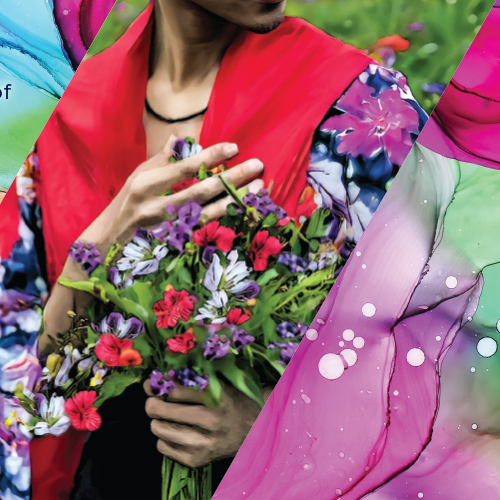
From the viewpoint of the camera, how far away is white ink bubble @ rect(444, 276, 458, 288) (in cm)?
99

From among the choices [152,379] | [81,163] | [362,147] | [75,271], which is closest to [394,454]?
[152,379]

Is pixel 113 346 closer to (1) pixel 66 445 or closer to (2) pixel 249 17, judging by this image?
(1) pixel 66 445

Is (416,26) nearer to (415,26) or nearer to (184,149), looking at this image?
(415,26)

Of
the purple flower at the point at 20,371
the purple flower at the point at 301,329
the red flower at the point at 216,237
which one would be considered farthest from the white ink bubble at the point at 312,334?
the purple flower at the point at 20,371

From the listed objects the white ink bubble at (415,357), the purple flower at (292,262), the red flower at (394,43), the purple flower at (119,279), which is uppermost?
the red flower at (394,43)

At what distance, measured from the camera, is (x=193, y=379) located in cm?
93

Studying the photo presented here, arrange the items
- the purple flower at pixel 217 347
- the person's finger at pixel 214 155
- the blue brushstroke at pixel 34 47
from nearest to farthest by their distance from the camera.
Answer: the purple flower at pixel 217 347, the person's finger at pixel 214 155, the blue brushstroke at pixel 34 47

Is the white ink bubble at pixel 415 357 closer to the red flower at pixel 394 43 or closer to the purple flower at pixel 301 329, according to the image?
the purple flower at pixel 301 329

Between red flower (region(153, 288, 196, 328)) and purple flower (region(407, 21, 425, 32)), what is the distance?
0.76 meters

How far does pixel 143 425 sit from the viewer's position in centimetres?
96

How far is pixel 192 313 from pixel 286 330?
187 mm

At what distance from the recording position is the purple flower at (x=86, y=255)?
1.00m

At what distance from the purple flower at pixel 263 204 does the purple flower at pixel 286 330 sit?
0.70 feet

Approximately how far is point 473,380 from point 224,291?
52cm
